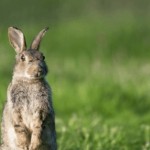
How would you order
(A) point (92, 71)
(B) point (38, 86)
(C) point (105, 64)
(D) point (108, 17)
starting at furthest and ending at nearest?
(D) point (108, 17), (C) point (105, 64), (A) point (92, 71), (B) point (38, 86)

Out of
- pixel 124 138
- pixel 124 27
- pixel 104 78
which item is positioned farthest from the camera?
pixel 124 27

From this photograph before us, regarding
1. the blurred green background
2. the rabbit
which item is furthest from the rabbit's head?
the blurred green background

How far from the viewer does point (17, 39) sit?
7184 millimetres

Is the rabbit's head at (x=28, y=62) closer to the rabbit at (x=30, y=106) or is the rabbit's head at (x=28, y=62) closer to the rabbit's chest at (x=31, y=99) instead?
the rabbit at (x=30, y=106)

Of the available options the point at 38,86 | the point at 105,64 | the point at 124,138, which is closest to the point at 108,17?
the point at 105,64

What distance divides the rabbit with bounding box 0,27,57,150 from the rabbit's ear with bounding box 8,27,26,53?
119mm

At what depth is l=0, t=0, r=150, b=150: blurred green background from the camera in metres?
9.98

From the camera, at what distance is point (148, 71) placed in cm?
1548

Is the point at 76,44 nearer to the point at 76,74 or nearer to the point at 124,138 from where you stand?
the point at 76,74

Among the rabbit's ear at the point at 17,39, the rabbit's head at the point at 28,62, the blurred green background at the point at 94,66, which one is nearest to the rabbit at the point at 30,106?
the rabbit's head at the point at 28,62

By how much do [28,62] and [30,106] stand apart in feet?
1.21

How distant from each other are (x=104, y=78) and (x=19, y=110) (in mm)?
7249

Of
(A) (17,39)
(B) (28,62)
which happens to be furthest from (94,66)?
(B) (28,62)

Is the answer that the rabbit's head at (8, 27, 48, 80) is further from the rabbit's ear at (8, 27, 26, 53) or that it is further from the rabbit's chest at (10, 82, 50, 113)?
the rabbit's chest at (10, 82, 50, 113)
